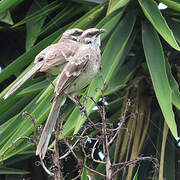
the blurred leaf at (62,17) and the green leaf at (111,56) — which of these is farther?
the blurred leaf at (62,17)

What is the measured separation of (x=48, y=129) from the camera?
2316mm

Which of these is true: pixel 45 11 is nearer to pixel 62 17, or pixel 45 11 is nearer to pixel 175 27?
pixel 62 17

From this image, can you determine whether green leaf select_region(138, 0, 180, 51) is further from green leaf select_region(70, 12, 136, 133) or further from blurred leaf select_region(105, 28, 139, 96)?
blurred leaf select_region(105, 28, 139, 96)

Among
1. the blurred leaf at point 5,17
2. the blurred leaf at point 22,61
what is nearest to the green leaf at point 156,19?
the blurred leaf at point 22,61

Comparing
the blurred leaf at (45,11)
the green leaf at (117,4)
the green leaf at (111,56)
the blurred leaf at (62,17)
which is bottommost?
the green leaf at (111,56)

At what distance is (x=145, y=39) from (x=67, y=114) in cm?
70

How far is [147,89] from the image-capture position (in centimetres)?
364

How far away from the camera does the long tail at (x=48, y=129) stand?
7.16 ft

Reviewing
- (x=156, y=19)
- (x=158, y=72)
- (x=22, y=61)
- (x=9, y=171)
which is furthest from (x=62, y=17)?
(x=9, y=171)

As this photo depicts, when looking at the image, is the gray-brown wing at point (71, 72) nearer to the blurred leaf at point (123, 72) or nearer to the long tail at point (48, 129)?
the long tail at point (48, 129)

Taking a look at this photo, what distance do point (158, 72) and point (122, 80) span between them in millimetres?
423

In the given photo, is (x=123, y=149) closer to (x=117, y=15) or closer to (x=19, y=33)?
(x=117, y=15)

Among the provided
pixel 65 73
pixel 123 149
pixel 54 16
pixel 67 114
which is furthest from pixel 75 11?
pixel 65 73

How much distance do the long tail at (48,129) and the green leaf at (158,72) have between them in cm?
60
